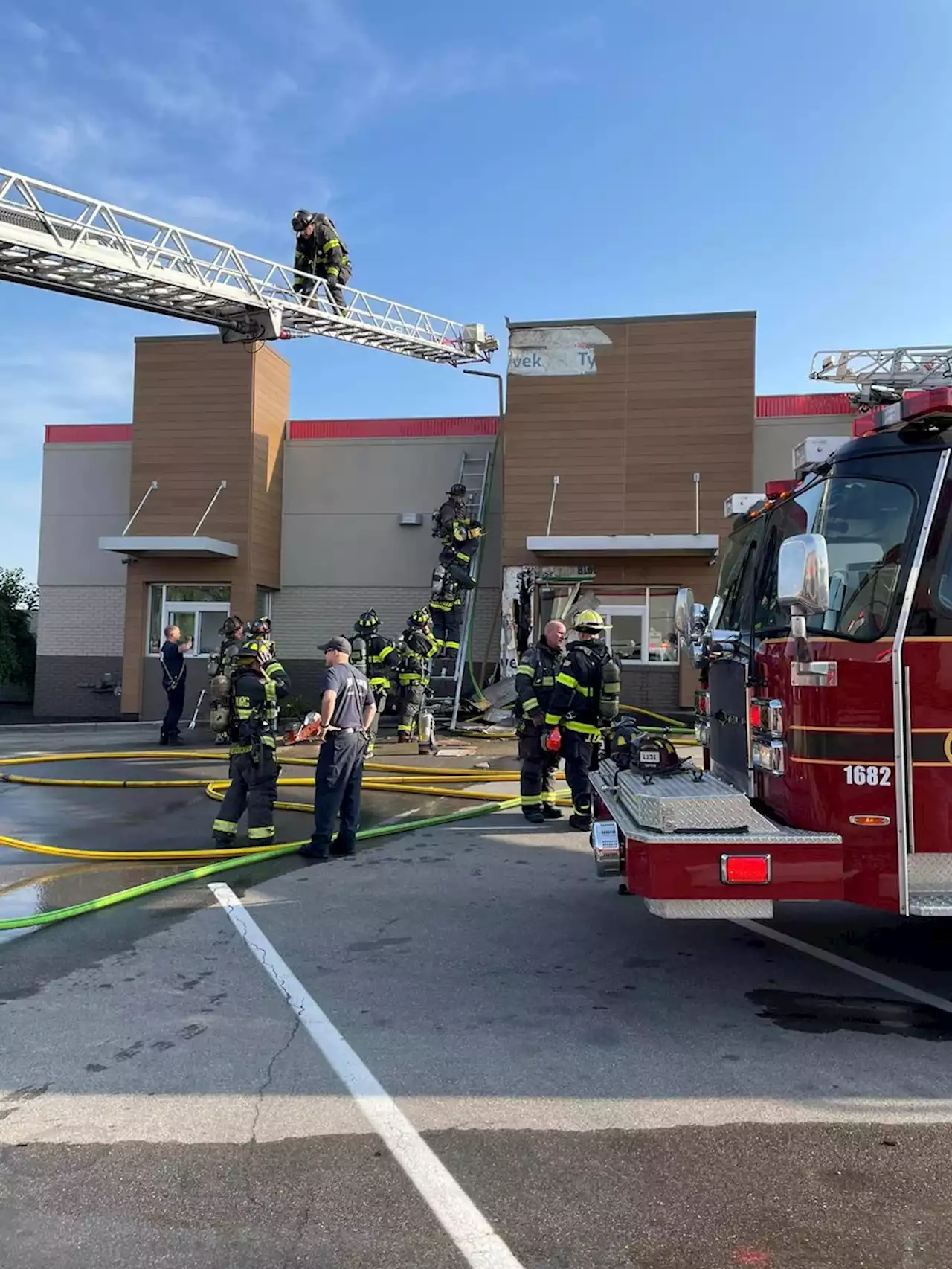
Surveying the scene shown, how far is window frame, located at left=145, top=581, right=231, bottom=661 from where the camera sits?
17312 millimetres

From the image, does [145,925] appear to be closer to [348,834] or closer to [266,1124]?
[348,834]

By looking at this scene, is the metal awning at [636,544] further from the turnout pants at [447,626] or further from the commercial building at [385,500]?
the turnout pants at [447,626]

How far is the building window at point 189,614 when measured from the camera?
57.1 ft

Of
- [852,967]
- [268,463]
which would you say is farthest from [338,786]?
[268,463]

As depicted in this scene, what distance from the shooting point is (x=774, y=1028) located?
12.3 ft

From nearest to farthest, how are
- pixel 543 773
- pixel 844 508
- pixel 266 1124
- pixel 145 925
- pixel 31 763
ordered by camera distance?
pixel 266 1124, pixel 844 508, pixel 145 925, pixel 543 773, pixel 31 763

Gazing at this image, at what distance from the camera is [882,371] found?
1528 cm

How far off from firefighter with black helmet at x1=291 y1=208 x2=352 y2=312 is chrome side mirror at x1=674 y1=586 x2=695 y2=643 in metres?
10.7

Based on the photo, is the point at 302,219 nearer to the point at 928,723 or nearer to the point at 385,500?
the point at 385,500

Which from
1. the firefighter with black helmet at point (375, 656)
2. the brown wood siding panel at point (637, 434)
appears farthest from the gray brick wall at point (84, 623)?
the brown wood siding panel at point (637, 434)

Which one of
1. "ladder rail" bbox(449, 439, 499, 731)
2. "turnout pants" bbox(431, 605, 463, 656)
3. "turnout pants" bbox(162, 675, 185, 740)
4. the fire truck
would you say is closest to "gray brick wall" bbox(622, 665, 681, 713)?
"ladder rail" bbox(449, 439, 499, 731)

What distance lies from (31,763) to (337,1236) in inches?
401

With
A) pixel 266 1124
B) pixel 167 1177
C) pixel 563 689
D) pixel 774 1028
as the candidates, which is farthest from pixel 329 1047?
pixel 563 689

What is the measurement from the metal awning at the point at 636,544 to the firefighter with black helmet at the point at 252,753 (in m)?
8.48
